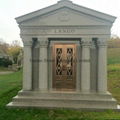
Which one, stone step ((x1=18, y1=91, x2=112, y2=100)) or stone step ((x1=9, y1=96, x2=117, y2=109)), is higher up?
stone step ((x1=18, y1=91, x2=112, y2=100))

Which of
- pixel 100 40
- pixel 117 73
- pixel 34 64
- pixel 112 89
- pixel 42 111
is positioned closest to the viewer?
pixel 42 111

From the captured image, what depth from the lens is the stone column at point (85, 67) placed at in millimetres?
10711

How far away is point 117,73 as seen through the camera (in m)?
22.5

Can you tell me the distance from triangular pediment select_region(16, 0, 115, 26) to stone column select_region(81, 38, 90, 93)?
0.85 meters

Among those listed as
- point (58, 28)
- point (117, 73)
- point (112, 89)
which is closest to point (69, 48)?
point (58, 28)

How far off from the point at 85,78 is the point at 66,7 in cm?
317

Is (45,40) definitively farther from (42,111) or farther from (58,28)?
(42,111)

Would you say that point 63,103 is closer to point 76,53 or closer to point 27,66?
point 27,66

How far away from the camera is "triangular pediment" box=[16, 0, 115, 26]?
10.7m

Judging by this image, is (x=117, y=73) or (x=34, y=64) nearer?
(x=34, y=64)

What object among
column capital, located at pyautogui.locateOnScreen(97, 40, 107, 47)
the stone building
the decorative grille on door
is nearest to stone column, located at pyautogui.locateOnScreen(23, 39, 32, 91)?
the stone building

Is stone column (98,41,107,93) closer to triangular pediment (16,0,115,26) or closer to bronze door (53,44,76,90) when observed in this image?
triangular pediment (16,0,115,26)

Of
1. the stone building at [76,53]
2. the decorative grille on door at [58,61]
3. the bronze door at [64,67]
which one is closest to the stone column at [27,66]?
the stone building at [76,53]

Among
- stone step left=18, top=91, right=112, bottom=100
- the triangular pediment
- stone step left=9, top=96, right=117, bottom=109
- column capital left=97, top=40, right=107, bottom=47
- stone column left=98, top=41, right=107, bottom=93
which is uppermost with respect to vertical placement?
the triangular pediment
